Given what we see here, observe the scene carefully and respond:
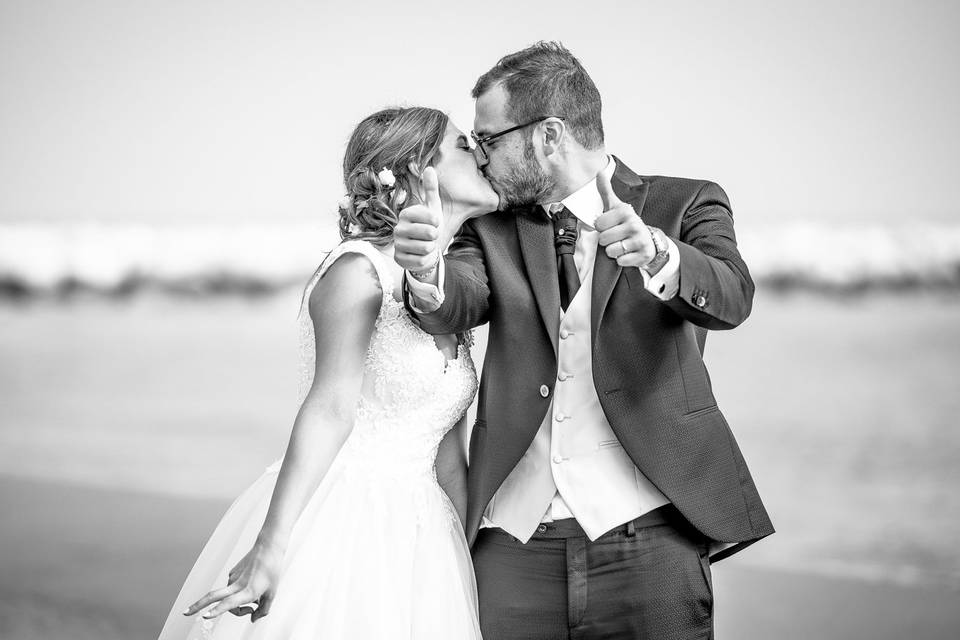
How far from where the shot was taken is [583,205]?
1.75 metres

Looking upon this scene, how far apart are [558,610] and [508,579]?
4.1 inches

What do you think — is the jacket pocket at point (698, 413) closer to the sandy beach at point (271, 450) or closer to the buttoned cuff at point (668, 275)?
the buttoned cuff at point (668, 275)

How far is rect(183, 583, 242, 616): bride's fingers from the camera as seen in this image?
141 cm

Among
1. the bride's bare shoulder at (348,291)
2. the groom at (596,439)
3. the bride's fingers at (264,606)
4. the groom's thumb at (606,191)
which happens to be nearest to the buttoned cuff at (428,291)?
the groom at (596,439)

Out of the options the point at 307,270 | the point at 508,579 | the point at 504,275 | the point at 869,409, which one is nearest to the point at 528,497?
the point at 508,579

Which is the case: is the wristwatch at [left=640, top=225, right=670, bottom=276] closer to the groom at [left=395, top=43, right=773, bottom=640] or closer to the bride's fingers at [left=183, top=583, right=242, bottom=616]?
the groom at [left=395, top=43, right=773, bottom=640]

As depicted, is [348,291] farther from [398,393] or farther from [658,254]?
[658,254]

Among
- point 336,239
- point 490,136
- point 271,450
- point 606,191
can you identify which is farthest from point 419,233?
point 271,450

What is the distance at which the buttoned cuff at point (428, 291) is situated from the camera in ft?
4.85

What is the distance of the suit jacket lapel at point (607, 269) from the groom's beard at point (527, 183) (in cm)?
13

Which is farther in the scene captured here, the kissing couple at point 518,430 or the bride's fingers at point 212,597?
the kissing couple at point 518,430

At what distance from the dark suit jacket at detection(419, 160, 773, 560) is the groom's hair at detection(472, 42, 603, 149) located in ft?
0.56

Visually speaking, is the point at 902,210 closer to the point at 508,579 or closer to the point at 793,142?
the point at 793,142

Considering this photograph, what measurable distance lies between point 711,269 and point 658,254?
0.12 meters
